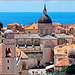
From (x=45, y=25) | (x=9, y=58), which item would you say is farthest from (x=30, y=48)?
(x=9, y=58)

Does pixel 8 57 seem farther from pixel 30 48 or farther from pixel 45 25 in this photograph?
pixel 45 25

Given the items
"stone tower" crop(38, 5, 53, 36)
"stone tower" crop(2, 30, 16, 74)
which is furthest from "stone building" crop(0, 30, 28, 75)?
"stone tower" crop(38, 5, 53, 36)

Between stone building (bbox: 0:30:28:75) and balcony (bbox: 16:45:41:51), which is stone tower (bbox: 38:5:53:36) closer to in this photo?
balcony (bbox: 16:45:41:51)

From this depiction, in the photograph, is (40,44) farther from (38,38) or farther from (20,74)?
(20,74)

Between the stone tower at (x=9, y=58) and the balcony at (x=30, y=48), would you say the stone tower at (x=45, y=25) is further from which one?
the stone tower at (x=9, y=58)

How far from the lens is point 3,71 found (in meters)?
35.1

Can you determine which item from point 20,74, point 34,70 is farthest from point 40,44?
point 20,74

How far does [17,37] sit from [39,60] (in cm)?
681

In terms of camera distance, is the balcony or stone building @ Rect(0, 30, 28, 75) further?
the balcony

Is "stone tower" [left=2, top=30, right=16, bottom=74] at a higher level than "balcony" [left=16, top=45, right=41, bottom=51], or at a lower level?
lower

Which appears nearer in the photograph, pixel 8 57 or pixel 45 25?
pixel 8 57

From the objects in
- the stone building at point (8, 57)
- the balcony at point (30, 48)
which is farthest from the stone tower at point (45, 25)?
the stone building at point (8, 57)

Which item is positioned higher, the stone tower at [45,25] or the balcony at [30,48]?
the stone tower at [45,25]

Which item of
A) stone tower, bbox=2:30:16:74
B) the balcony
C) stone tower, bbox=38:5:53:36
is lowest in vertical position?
stone tower, bbox=2:30:16:74
